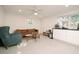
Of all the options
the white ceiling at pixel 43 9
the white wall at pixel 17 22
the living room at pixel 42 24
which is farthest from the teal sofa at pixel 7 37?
the white ceiling at pixel 43 9

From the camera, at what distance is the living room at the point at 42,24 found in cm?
329

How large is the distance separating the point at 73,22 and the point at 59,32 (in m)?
1.19

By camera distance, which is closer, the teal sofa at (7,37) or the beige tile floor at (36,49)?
the beige tile floor at (36,49)

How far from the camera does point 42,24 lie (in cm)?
382

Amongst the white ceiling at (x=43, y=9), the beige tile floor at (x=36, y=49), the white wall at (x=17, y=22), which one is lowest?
the beige tile floor at (x=36, y=49)

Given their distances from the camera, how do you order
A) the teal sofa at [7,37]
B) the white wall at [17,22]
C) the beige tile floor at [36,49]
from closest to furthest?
the white wall at [17,22]
the beige tile floor at [36,49]
the teal sofa at [7,37]

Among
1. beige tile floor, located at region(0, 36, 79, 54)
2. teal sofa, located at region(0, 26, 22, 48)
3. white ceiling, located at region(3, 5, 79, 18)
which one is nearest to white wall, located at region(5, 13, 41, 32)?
white ceiling, located at region(3, 5, 79, 18)

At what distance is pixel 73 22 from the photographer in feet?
15.9

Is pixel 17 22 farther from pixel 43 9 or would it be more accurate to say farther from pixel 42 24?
pixel 43 9

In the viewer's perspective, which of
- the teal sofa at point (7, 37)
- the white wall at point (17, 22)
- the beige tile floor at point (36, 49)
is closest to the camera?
the white wall at point (17, 22)

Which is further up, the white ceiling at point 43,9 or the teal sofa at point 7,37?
the white ceiling at point 43,9

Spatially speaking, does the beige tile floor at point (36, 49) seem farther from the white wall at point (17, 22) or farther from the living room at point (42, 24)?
the white wall at point (17, 22)
